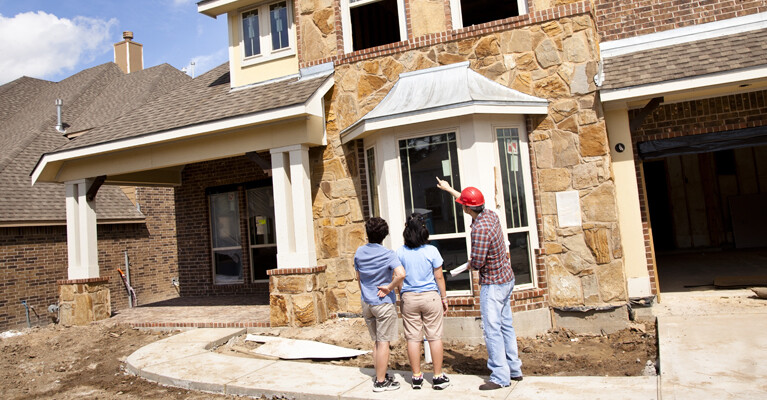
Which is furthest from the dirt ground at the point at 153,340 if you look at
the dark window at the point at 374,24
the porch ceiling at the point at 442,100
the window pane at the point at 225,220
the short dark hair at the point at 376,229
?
the dark window at the point at 374,24

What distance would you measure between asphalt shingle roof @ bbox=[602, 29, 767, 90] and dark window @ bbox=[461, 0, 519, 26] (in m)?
5.12

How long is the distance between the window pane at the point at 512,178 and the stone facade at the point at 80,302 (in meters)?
7.78

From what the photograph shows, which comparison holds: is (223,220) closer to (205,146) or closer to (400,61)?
(205,146)

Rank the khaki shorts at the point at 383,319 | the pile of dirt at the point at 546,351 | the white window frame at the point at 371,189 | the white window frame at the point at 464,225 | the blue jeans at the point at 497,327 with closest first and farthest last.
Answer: the blue jeans at the point at 497,327 → the khaki shorts at the point at 383,319 → the pile of dirt at the point at 546,351 → the white window frame at the point at 464,225 → the white window frame at the point at 371,189

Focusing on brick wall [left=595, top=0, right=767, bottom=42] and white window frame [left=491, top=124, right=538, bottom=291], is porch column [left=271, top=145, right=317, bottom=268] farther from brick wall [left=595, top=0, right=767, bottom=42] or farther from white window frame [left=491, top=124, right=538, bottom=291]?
brick wall [left=595, top=0, right=767, bottom=42]

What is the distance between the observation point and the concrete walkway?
14.6ft

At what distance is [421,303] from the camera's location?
4.70 m

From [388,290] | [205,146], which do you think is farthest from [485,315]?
[205,146]

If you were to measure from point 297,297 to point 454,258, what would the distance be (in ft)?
8.04

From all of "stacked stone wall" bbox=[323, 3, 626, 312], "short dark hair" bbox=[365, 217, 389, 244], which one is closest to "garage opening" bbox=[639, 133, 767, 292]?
"stacked stone wall" bbox=[323, 3, 626, 312]

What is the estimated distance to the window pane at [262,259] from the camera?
39.3 feet

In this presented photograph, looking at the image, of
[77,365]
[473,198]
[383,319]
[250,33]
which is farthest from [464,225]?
[250,33]

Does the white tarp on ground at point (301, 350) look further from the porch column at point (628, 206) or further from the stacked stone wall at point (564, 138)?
the porch column at point (628, 206)

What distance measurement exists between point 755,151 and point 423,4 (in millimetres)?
11436
